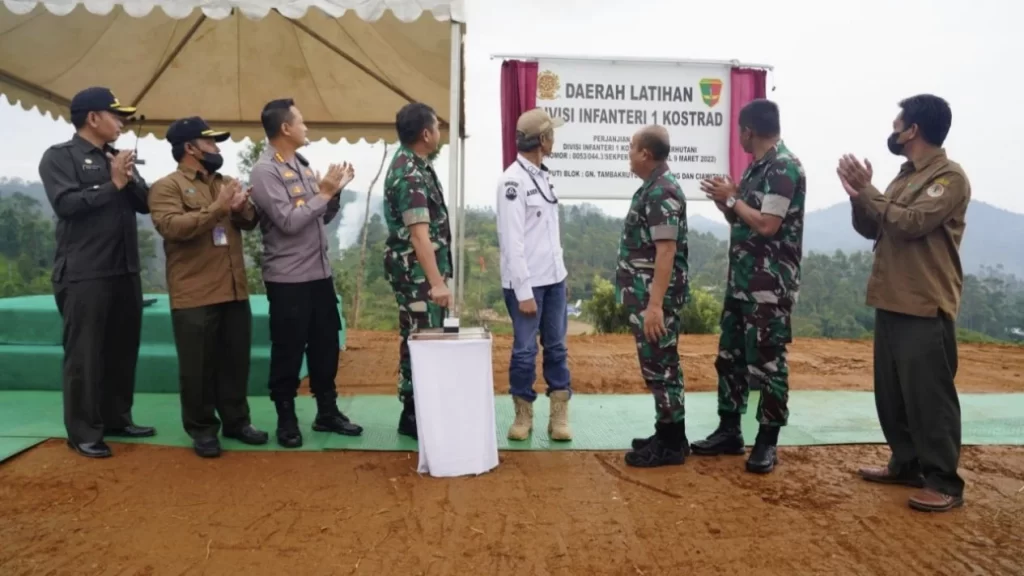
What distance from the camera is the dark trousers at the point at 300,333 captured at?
368 centimetres

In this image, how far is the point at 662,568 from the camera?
2.45 metres

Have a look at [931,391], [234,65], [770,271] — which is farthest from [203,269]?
[931,391]

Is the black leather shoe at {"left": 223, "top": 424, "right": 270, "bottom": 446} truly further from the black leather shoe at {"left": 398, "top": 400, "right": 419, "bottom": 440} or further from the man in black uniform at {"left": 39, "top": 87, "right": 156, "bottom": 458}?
the black leather shoe at {"left": 398, "top": 400, "right": 419, "bottom": 440}

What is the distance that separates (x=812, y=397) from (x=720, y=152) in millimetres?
2342

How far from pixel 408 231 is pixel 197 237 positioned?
104 cm

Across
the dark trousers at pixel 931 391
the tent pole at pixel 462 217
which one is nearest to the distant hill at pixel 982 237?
the tent pole at pixel 462 217

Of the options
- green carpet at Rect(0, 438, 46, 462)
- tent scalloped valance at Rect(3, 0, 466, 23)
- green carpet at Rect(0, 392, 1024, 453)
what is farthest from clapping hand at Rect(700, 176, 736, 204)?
green carpet at Rect(0, 438, 46, 462)

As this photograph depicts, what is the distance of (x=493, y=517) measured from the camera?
288 centimetres

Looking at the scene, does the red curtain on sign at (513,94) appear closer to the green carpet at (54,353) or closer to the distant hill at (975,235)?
the green carpet at (54,353)

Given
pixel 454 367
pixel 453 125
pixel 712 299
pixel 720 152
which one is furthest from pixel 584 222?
pixel 454 367

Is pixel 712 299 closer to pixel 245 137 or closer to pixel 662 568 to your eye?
pixel 245 137

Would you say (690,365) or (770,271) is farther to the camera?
(690,365)

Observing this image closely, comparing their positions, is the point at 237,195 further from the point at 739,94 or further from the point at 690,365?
the point at 739,94

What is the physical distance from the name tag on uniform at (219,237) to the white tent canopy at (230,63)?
6.28 ft
